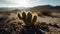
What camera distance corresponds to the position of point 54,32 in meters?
15.9

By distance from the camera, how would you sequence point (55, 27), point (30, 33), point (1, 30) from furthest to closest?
point (55, 27) < point (1, 30) < point (30, 33)

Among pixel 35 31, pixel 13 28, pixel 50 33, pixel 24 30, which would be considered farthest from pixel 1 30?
pixel 50 33

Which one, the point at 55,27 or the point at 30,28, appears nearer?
the point at 30,28

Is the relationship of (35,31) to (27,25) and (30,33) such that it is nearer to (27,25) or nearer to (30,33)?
(30,33)

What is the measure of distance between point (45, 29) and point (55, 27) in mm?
2054

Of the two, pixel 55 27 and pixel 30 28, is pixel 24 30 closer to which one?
pixel 30 28

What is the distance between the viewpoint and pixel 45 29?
1641 cm

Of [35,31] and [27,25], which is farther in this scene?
[27,25]

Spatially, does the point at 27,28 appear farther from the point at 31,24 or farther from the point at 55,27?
the point at 55,27

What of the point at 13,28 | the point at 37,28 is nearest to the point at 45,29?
the point at 37,28

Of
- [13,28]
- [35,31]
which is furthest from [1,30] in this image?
[35,31]

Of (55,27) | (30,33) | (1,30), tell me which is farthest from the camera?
(55,27)

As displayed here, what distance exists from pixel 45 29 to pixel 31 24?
1.51m

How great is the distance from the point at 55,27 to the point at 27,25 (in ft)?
10.1
